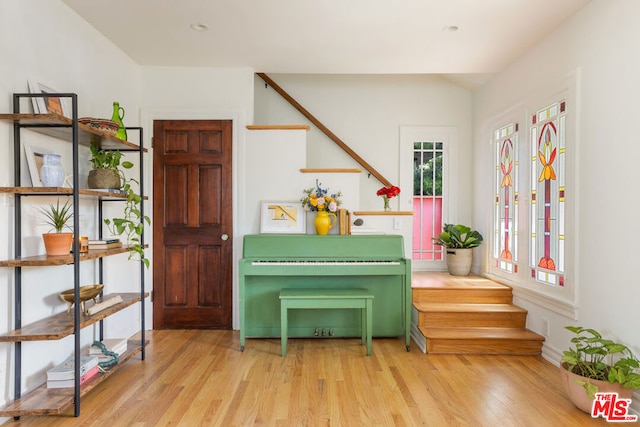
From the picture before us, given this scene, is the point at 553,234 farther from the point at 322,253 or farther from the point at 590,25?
the point at 322,253

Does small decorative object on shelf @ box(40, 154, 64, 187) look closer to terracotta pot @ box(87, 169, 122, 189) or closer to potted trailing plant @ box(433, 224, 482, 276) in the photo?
terracotta pot @ box(87, 169, 122, 189)

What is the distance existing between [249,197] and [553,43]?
2.92m

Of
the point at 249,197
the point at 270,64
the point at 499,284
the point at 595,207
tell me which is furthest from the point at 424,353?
the point at 270,64

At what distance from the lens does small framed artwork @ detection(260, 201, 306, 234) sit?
12.5 ft

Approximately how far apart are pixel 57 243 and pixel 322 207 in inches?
81.3

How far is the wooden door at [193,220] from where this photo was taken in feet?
12.7

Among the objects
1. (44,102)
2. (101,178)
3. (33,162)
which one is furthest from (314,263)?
(44,102)

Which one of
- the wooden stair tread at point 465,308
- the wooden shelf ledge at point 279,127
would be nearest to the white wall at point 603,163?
the wooden stair tread at point 465,308

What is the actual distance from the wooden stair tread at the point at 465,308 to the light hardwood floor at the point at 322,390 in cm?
39

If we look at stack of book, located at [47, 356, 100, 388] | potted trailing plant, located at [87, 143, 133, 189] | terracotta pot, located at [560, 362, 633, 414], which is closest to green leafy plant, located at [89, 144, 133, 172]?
potted trailing plant, located at [87, 143, 133, 189]

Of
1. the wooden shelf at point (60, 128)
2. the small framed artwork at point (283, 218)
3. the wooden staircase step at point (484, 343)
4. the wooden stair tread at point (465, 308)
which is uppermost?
the wooden shelf at point (60, 128)

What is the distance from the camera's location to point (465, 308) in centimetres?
357

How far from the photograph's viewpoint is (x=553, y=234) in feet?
10.4

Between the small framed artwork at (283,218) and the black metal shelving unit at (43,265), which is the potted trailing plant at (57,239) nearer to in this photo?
the black metal shelving unit at (43,265)
